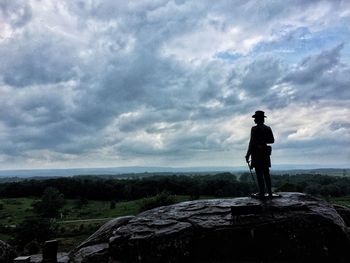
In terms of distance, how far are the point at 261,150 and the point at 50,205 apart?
98.2 meters

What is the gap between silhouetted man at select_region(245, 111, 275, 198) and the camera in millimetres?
18297

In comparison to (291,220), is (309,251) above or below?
below

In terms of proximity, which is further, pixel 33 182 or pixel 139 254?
pixel 33 182

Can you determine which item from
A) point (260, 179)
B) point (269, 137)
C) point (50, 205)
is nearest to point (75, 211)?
point (50, 205)

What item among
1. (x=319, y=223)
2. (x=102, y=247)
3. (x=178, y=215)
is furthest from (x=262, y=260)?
(x=102, y=247)

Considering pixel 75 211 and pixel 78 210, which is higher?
pixel 78 210

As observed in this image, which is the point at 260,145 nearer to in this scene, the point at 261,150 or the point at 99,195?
the point at 261,150

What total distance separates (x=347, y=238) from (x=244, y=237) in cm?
429

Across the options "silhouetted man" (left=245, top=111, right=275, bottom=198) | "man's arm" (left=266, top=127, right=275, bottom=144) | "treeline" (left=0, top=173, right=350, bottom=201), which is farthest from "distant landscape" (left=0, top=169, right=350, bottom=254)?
"man's arm" (left=266, top=127, right=275, bottom=144)

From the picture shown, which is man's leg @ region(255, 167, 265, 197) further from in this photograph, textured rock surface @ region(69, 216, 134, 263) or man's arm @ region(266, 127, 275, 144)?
textured rock surface @ region(69, 216, 134, 263)

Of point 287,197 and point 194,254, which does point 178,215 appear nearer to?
point 194,254

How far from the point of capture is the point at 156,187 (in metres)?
117

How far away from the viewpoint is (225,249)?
656 inches

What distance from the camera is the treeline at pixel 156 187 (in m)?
101
